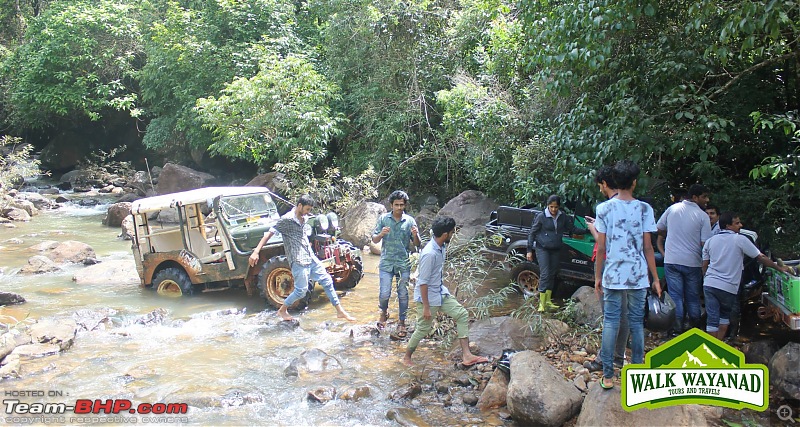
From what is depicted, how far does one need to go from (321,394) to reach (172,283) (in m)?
5.15

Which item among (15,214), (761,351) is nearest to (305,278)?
(761,351)

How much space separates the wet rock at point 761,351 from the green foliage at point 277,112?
1026cm

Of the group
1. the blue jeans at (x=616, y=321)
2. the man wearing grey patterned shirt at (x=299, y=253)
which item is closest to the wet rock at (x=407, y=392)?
the blue jeans at (x=616, y=321)

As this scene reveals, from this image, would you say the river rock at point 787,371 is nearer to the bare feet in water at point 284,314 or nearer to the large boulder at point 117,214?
the bare feet in water at point 284,314

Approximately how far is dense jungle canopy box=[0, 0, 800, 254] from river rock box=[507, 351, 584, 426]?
2824 mm

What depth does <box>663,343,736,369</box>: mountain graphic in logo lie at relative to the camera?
4199 mm

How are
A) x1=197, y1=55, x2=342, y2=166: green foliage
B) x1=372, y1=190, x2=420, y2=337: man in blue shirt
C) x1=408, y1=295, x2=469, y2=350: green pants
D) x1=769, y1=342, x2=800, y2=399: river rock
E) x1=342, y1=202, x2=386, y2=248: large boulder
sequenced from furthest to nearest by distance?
x1=197, y1=55, x2=342, y2=166: green foliage, x1=342, y1=202, x2=386, y2=248: large boulder, x1=372, y1=190, x2=420, y2=337: man in blue shirt, x1=408, y1=295, x2=469, y2=350: green pants, x1=769, y1=342, x2=800, y2=399: river rock

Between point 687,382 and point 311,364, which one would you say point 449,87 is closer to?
point 311,364

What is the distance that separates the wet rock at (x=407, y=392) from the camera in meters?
5.47

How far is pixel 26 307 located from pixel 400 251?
20.7ft

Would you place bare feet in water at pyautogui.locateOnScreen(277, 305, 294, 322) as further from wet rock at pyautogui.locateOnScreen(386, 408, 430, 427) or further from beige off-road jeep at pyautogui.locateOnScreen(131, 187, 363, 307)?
wet rock at pyautogui.locateOnScreen(386, 408, 430, 427)

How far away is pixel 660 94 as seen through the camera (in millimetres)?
6867

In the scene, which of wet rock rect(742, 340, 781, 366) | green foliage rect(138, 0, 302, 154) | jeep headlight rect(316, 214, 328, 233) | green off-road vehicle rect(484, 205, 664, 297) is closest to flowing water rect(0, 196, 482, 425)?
jeep headlight rect(316, 214, 328, 233)

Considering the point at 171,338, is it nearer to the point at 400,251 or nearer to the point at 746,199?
the point at 400,251
